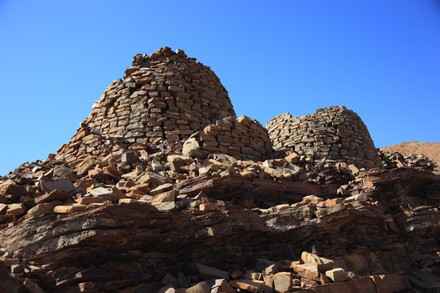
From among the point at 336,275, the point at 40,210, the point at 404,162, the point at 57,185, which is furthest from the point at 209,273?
the point at 404,162

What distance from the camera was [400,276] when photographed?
564 centimetres

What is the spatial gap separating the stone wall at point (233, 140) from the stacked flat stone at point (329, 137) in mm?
3690

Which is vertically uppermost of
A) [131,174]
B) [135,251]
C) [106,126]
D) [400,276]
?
[106,126]

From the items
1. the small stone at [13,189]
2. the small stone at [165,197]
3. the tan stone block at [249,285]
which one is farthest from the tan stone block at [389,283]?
the small stone at [13,189]

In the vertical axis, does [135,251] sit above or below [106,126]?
below

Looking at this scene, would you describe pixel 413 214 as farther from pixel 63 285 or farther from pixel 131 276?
pixel 63 285

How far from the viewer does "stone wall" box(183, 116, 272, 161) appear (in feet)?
25.4

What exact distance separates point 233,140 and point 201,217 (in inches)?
151

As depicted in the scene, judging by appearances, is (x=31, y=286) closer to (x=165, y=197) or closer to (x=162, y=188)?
(x=165, y=197)

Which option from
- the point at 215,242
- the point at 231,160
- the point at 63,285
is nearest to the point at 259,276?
the point at 215,242

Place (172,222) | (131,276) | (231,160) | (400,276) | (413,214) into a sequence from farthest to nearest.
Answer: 1. (231,160)
2. (413,214)
3. (400,276)
4. (172,222)
5. (131,276)

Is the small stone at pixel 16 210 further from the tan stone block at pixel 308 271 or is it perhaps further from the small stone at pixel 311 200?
the small stone at pixel 311 200

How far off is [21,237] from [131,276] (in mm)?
1145

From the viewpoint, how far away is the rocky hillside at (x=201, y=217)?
13.5 feet
